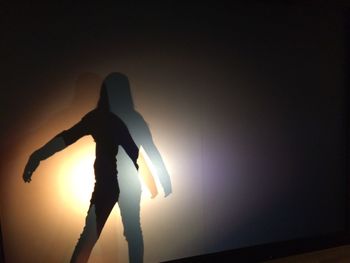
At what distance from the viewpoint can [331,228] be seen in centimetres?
377

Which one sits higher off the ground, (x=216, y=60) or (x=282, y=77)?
(x=216, y=60)

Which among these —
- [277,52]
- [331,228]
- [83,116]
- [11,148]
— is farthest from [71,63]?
[331,228]

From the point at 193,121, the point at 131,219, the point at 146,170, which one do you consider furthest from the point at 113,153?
the point at 193,121

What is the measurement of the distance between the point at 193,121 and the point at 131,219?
1.17m

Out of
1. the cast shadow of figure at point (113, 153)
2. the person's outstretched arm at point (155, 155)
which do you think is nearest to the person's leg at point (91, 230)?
the cast shadow of figure at point (113, 153)

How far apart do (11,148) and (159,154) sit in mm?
1369

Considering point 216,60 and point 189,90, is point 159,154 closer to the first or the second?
point 189,90

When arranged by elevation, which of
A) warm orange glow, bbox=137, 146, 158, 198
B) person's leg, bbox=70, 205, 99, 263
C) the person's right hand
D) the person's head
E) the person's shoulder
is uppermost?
the person's head

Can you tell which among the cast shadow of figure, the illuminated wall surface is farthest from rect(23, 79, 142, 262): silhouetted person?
the illuminated wall surface

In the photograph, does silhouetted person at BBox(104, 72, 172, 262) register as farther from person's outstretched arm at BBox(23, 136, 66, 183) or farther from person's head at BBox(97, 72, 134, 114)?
person's outstretched arm at BBox(23, 136, 66, 183)

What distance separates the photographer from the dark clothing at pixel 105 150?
112 inches

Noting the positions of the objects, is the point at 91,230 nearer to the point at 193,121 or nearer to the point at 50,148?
the point at 50,148

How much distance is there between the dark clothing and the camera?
9.36 ft

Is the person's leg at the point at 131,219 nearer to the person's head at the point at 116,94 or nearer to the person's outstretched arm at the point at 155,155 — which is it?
the person's outstretched arm at the point at 155,155
